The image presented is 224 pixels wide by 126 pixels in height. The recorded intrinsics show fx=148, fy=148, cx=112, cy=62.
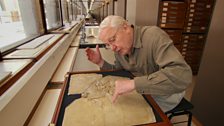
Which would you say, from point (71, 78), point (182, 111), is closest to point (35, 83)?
point (71, 78)

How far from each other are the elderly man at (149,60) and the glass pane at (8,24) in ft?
2.53

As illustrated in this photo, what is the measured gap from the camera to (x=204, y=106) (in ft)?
5.21

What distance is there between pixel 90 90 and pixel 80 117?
0.79 feet

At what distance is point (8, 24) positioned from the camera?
1.42m

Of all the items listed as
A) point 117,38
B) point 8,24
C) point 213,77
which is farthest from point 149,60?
point 8,24

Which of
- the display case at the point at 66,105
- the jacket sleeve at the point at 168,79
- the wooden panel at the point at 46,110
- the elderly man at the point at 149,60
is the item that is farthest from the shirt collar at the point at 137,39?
the wooden panel at the point at 46,110

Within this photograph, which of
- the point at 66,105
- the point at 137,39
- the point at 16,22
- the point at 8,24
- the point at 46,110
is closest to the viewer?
the point at 66,105

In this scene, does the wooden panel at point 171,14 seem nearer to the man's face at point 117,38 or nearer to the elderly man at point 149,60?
the elderly man at point 149,60

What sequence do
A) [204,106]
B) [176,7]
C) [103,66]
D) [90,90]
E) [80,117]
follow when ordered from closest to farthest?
[80,117] → [90,90] → [103,66] → [204,106] → [176,7]

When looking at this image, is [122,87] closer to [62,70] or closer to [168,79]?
[168,79]

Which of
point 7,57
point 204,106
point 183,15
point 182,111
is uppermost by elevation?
point 183,15

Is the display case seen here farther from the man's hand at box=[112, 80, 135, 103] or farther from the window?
the window

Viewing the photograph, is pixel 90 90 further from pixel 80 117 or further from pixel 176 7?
pixel 176 7

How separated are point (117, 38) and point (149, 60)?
1.01 feet
